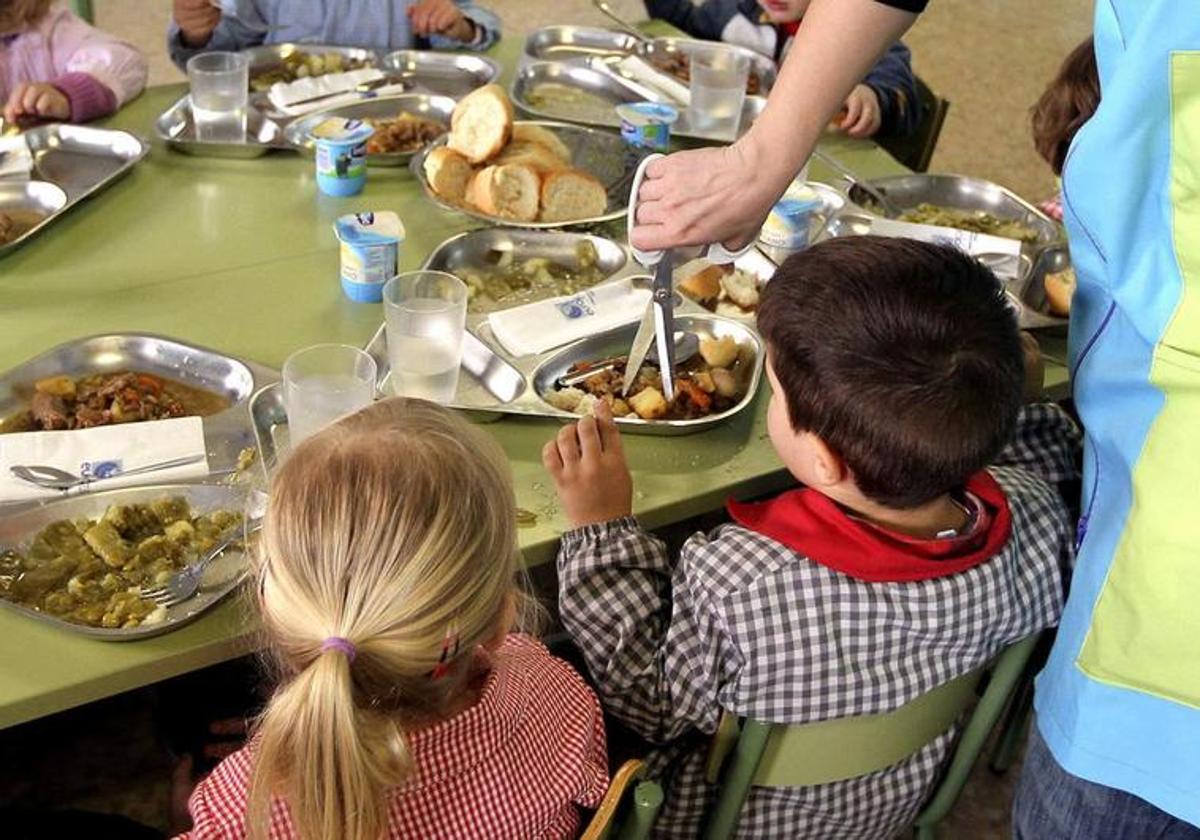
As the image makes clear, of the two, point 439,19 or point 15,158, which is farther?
point 439,19

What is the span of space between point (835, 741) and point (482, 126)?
1154mm

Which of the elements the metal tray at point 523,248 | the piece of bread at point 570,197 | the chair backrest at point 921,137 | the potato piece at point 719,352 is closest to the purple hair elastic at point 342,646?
the potato piece at point 719,352

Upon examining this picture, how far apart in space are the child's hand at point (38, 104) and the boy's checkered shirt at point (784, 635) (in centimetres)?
126

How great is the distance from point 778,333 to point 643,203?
0.31m

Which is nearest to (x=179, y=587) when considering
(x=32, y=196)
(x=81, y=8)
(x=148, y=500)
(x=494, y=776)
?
(x=148, y=500)

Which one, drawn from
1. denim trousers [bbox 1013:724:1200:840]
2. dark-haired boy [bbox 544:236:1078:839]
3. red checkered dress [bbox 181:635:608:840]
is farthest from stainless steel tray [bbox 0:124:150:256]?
denim trousers [bbox 1013:724:1200:840]

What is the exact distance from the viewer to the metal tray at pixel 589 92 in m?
2.09

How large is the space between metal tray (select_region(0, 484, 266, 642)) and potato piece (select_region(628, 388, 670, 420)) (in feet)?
1.49

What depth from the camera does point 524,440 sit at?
1338 mm

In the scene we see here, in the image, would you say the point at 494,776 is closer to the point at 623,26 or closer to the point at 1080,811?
the point at 1080,811

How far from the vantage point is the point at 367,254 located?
1514 millimetres

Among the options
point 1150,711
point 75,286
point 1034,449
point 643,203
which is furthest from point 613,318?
point 1150,711

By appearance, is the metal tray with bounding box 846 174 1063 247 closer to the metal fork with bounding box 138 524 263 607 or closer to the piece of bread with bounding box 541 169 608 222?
the piece of bread with bounding box 541 169 608 222

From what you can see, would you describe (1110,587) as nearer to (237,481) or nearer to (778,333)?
(778,333)
